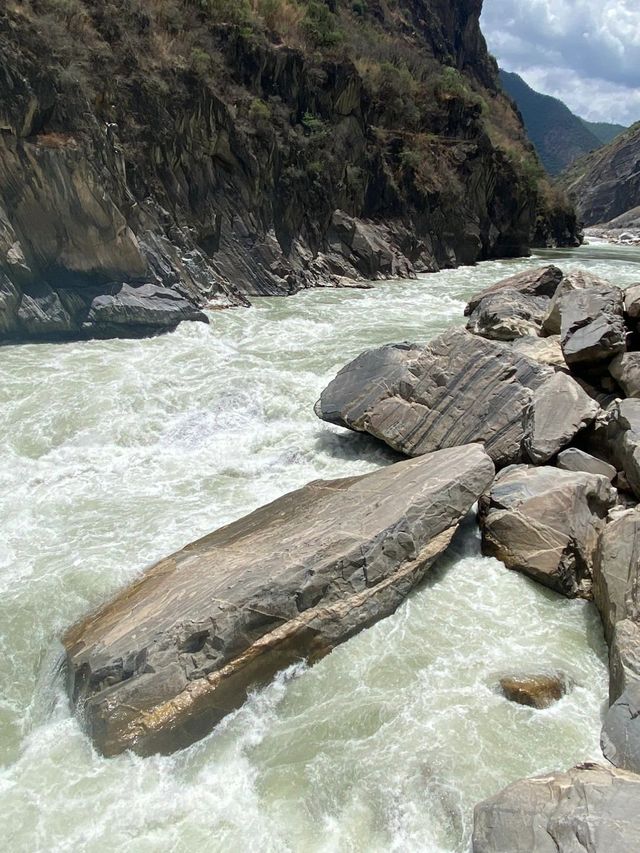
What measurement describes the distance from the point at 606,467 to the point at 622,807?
4781mm

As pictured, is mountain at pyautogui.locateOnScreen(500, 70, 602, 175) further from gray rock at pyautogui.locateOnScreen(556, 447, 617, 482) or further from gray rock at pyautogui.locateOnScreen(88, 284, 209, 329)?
gray rock at pyautogui.locateOnScreen(556, 447, 617, 482)

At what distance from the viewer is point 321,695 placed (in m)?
5.46

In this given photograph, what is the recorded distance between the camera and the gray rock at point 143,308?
15352 millimetres

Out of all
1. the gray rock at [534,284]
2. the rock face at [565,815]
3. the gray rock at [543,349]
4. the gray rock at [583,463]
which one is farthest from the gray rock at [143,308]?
the rock face at [565,815]

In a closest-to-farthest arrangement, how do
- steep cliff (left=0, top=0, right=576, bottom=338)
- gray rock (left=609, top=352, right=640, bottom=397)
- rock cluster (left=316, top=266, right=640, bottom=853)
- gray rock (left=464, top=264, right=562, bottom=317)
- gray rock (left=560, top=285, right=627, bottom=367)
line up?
rock cluster (left=316, top=266, right=640, bottom=853), gray rock (left=609, top=352, right=640, bottom=397), gray rock (left=560, top=285, right=627, bottom=367), gray rock (left=464, top=264, right=562, bottom=317), steep cliff (left=0, top=0, right=576, bottom=338)

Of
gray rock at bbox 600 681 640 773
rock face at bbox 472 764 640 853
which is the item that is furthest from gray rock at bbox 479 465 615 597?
rock face at bbox 472 764 640 853

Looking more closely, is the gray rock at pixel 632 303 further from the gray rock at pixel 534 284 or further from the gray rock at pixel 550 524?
the gray rock at pixel 534 284

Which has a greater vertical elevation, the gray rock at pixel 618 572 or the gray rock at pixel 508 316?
the gray rock at pixel 508 316

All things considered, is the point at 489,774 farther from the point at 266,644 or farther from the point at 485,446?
the point at 485,446

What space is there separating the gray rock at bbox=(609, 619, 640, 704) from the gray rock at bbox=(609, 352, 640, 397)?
439 centimetres

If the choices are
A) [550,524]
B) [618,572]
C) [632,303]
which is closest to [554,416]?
[550,524]

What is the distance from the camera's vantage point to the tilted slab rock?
29.2ft

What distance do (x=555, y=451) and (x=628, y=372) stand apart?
2148 mm

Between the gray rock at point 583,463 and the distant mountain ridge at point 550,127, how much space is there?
15401 cm
